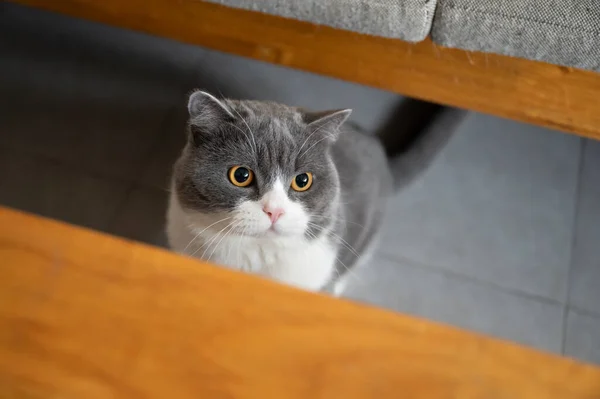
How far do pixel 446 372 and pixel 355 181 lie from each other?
56cm

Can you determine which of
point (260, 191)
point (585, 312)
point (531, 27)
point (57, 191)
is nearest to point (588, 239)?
point (585, 312)

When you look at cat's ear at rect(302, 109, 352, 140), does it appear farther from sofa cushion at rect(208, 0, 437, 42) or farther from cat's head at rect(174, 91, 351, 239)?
sofa cushion at rect(208, 0, 437, 42)

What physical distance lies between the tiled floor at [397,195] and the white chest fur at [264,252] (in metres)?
0.33

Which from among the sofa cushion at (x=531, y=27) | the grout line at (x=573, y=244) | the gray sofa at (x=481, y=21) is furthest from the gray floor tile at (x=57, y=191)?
the grout line at (x=573, y=244)

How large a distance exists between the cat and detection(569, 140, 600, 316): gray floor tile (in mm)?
686

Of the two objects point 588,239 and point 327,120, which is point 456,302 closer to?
point 588,239

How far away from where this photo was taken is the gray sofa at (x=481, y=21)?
97cm

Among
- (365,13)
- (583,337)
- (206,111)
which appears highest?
(365,13)

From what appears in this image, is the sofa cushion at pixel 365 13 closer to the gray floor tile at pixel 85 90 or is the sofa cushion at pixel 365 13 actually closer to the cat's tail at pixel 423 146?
the cat's tail at pixel 423 146

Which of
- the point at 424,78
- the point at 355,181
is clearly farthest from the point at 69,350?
the point at 424,78

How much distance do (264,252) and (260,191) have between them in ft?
0.45

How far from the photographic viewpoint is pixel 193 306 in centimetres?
68

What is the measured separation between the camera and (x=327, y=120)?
924 mm

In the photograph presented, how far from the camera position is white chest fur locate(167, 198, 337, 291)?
3.14 ft
